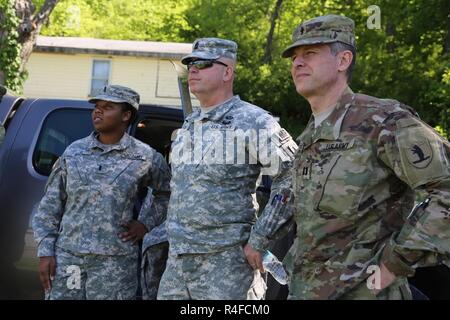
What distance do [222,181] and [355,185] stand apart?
2.79ft

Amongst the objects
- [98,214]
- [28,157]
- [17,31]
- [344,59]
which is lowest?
[98,214]

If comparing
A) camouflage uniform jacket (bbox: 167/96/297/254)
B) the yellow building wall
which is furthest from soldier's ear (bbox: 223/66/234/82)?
the yellow building wall

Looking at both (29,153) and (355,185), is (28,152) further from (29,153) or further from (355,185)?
(355,185)

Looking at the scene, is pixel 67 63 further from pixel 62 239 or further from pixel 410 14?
pixel 62 239

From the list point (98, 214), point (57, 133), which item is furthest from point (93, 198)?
point (57, 133)

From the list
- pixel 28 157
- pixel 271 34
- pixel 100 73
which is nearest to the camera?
pixel 28 157

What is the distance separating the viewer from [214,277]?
2.79 metres

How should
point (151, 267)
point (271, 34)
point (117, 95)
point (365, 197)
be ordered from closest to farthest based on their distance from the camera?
point (365, 197), point (151, 267), point (117, 95), point (271, 34)

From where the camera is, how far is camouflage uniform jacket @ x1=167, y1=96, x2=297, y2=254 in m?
2.80

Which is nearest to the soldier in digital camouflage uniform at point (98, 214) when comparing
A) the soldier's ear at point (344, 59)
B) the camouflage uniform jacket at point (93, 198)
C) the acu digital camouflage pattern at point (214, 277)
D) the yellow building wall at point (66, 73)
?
the camouflage uniform jacket at point (93, 198)

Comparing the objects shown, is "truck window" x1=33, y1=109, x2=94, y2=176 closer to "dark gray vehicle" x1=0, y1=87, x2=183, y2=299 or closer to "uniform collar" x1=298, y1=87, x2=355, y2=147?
"dark gray vehicle" x1=0, y1=87, x2=183, y2=299

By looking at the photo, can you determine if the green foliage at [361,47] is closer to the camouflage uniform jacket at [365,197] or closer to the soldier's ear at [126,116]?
the soldier's ear at [126,116]

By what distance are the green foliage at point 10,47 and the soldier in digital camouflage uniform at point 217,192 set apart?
365 inches

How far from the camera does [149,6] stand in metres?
30.5
